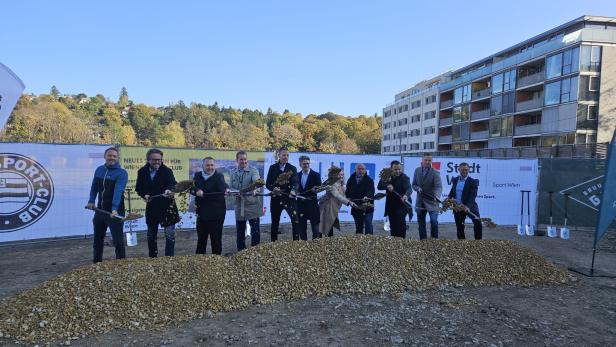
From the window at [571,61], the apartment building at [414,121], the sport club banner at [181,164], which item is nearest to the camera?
the sport club banner at [181,164]

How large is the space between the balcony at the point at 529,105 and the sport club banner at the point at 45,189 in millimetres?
43807

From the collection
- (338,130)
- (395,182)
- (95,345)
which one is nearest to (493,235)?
(395,182)

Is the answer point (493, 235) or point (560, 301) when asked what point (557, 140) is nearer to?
point (493, 235)

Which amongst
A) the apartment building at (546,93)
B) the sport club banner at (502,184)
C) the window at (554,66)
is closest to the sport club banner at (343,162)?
the sport club banner at (502,184)

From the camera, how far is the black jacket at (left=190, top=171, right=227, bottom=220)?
221 inches

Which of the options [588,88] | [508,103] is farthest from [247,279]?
[508,103]

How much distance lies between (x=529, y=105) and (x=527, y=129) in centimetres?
254

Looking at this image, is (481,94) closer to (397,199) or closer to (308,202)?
(397,199)

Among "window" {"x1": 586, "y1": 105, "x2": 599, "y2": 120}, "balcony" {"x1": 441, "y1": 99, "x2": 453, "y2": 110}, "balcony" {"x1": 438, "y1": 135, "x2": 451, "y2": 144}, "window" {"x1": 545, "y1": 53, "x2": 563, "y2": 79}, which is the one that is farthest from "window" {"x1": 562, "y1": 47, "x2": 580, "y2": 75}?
"balcony" {"x1": 438, "y1": 135, "x2": 451, "y2": 144}

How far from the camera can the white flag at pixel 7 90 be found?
4.97 metres

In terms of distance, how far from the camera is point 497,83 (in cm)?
4859

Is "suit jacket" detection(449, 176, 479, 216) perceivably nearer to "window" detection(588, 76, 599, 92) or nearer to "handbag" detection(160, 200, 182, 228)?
"handbag" detection(160, 200, 182, 228)

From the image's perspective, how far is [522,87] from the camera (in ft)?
144

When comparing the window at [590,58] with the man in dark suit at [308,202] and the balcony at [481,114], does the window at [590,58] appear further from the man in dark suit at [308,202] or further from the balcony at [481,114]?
the man in dark suit at [308,202]
